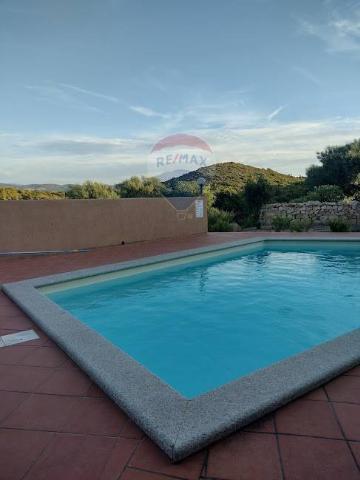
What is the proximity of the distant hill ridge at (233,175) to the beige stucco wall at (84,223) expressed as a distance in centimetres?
1402

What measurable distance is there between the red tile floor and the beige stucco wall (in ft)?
20.4

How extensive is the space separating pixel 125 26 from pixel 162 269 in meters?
7.59

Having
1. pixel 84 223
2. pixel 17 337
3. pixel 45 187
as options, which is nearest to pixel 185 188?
pixel 45 187

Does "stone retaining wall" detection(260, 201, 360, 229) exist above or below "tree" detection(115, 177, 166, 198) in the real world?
below

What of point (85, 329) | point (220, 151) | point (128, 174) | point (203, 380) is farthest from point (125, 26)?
point (128, 174)

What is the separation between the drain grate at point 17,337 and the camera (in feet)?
10.3

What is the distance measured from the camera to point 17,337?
3.29 m

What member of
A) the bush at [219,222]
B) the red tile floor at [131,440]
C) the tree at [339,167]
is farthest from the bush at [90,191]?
the red tile floor at [131,440]

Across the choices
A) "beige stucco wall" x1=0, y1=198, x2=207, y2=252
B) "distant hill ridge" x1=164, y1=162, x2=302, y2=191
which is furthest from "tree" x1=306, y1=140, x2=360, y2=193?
"beige stucco wall" x1=0, y1=198, x2=207, y2=252

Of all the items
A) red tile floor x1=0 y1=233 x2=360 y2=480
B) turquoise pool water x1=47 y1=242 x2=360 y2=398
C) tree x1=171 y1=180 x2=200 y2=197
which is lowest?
turquoise pool water x1=47 y1=242 x2=360 y2=398

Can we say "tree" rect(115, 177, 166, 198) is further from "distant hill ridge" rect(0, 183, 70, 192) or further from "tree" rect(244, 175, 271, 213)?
"tree" rect(244, 175, 271, 213)

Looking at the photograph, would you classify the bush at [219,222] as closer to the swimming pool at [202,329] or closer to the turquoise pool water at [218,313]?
the swimming pool at [202,329]

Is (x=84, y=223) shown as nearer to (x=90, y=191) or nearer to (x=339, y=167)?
(x=90, y=191)

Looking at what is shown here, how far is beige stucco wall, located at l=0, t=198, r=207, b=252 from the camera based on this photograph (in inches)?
316
